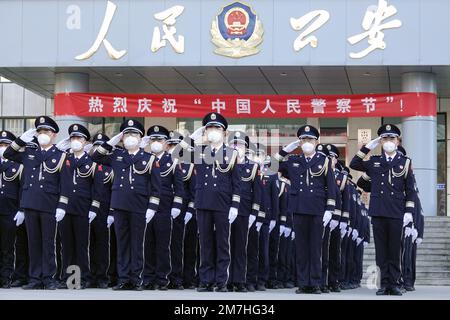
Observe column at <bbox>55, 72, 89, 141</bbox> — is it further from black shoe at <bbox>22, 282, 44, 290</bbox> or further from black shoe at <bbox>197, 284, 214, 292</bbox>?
black shoe at <bbox>197, 284, 214, 292</bbox>

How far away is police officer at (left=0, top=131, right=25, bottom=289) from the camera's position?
35.1ft

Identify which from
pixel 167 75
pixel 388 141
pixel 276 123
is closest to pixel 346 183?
pixel 388 141

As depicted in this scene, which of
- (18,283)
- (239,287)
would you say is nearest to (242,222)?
(239,287)

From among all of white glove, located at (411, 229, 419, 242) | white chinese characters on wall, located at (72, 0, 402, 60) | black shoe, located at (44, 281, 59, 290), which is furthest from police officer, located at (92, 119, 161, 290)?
white chinese characters on wall, located at (72, 0, 402, 60)

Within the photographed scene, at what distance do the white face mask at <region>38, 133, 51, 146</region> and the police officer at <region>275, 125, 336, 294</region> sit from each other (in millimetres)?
2709

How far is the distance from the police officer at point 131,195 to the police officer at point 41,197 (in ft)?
1.75

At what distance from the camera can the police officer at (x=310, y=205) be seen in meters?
9.87

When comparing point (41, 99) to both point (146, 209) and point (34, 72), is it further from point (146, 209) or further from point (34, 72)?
point (146, 209)

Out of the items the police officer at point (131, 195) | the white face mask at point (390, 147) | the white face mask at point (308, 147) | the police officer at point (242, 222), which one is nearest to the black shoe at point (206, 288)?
the police officer at point (242, 222)

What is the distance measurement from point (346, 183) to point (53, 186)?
146 inches

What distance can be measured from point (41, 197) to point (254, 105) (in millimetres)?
8405

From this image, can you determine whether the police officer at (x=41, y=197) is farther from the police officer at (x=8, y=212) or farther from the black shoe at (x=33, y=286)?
the police officer at (x=8, y=212)

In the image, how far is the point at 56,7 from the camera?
1753 centimetres

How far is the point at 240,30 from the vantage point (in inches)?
684
